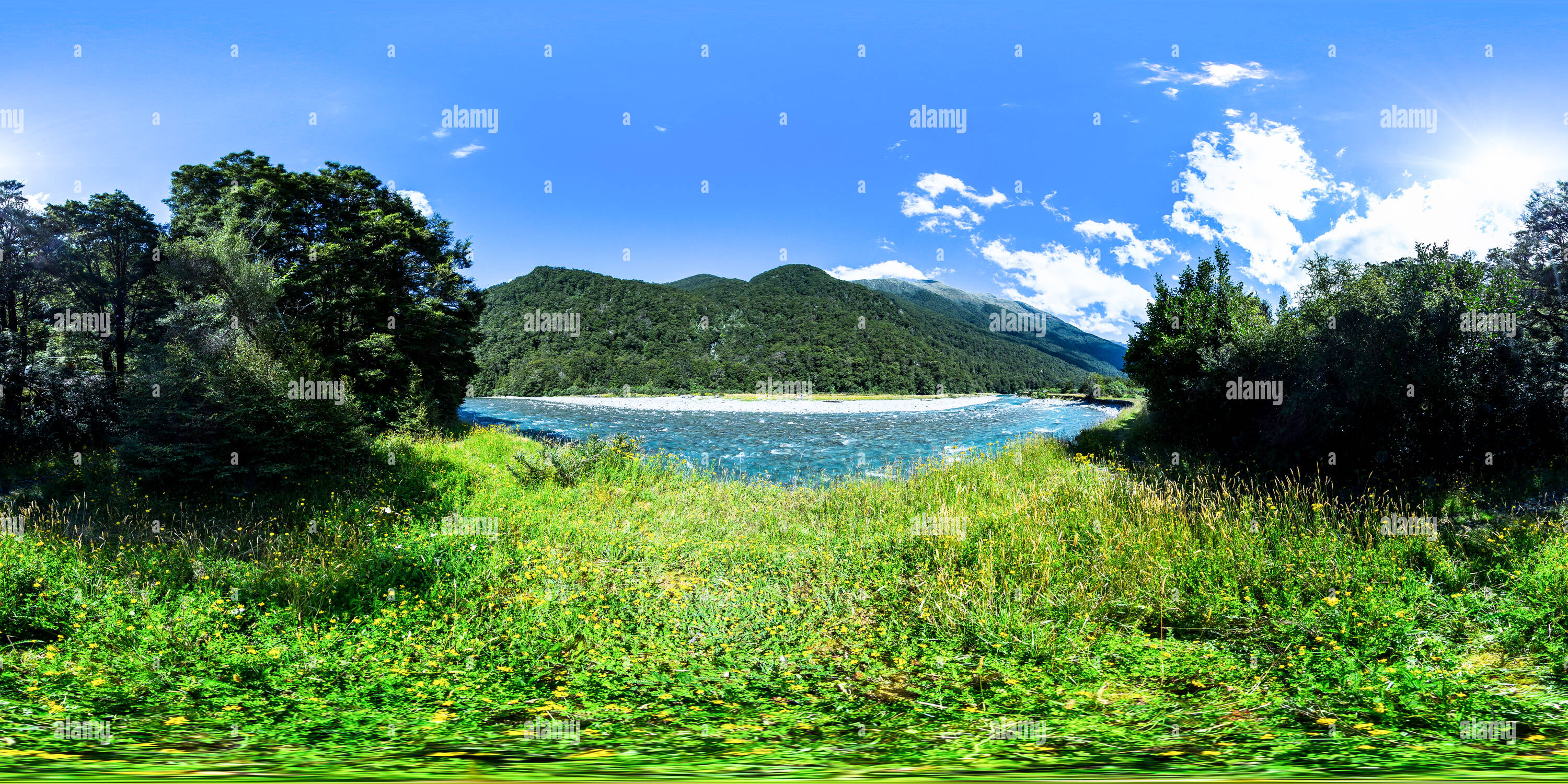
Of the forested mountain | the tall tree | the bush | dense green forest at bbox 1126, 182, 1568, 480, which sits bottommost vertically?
the bush

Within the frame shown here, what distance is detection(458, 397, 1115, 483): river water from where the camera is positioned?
18.9m

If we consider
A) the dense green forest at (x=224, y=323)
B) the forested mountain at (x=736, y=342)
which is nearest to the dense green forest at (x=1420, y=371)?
the dense green forest at (x=224, y=323)

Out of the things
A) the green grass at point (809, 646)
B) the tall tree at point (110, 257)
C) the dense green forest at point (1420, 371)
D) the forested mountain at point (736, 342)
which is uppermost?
the forested mountain at point (736, 342)

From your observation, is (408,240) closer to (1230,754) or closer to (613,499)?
(613,499)

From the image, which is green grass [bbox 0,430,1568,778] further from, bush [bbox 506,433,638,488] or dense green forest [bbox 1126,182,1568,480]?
dense green forest [bbox 1126,182,1568,480]

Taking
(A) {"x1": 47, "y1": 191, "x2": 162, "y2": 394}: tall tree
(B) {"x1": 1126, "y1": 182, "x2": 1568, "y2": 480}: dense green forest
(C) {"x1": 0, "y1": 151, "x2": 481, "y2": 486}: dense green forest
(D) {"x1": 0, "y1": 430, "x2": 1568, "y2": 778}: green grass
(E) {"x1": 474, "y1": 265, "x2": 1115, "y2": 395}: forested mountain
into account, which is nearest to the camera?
(D) {"x1": 0, "y1": 430, "x2": 1568, "y2": 778}: green grass

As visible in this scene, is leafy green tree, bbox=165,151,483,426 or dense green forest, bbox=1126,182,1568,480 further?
leafy green tree, bbox=165,151,483,426

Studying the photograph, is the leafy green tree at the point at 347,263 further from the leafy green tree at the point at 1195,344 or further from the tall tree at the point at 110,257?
the leafy green tree at the point at 1195,344

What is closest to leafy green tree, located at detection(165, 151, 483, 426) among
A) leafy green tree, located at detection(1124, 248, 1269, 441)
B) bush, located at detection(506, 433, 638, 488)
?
bush, located at detection(506, 433, 638, 488)

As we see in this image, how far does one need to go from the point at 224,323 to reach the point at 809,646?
45.8ft

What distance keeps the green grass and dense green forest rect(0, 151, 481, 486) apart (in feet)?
8.33

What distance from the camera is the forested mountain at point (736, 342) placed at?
10912 cm

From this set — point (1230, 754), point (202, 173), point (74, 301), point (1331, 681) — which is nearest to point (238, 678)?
point (1230, 754)

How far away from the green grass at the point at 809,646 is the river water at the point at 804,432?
7634mm
